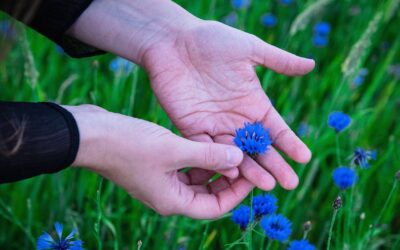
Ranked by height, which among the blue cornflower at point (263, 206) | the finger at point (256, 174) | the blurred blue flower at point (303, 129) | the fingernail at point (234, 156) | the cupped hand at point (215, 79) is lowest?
the blue cornflower at point (263, 206)

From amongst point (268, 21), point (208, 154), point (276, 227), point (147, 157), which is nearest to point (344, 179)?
point (276, 227)

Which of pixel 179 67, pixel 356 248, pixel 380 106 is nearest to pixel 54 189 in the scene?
pixel 179 67

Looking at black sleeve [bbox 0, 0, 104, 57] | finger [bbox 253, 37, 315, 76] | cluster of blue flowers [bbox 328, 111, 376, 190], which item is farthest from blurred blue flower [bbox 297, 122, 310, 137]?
black sleeve [bbox 0, 0, 104, 57]

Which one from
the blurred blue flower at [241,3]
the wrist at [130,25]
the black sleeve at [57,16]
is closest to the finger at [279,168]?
the wrist at [130,25]

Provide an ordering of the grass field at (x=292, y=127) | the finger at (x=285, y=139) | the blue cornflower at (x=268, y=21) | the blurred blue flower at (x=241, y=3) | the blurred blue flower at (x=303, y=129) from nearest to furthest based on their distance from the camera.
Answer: the finger at (x=285, y=139)
the grass field at (x=292, y=127)
the blurred blue flower at (x=303, y=129)
the blurred blue flower at (x=241, y=3)
the blue cornflower at (x=268, y=21)

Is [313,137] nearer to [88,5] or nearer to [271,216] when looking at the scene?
[271,216]

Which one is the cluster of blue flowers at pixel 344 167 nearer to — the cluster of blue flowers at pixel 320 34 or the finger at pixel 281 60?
the finger at pixel 281 60

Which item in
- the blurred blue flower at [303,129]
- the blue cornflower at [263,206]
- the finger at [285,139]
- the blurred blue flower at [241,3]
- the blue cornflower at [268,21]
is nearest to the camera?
the blue cornflower at [263,206]

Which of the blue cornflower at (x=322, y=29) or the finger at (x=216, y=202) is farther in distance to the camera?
the blue cornflower at (x=322, y=29)

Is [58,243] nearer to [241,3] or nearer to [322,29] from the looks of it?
[241,3]
